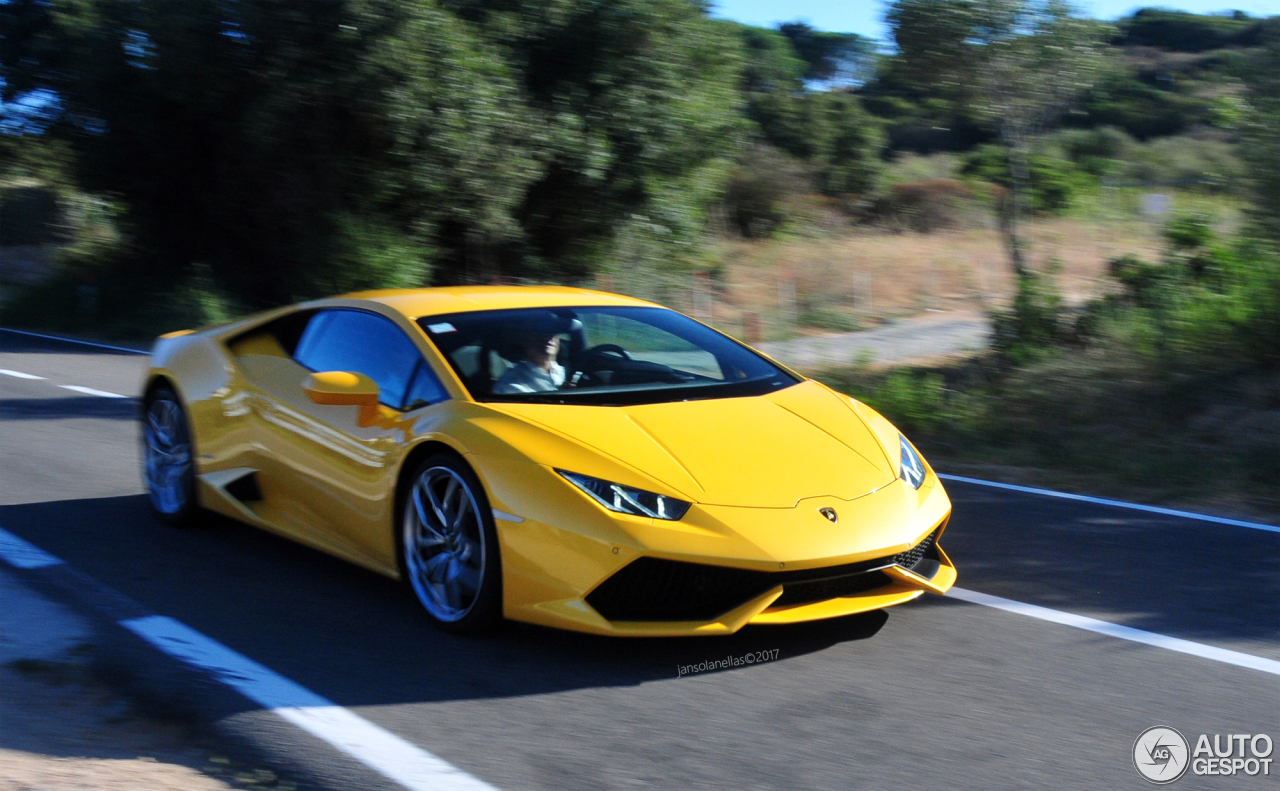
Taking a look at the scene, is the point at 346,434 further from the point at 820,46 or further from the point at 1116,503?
the point at 820,46

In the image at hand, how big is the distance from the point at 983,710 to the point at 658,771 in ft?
3.47

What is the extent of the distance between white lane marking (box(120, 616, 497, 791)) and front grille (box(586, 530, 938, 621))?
80 cm

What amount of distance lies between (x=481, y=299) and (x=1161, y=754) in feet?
10.6

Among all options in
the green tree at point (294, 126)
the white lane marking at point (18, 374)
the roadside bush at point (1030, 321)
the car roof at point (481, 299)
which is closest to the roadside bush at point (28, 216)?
the green tree at point (294, 126)

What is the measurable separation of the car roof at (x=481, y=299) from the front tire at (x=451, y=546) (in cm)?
90

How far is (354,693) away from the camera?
3.76m

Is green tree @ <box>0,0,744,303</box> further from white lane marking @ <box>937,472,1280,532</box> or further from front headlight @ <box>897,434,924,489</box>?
front headlight @ <box>897,434,924,489</box>

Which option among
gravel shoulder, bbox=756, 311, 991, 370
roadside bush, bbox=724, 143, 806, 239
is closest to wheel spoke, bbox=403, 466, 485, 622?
gravel shoulder, bbox=756, 311, 991, 370

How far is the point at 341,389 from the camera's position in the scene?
464 centimetres

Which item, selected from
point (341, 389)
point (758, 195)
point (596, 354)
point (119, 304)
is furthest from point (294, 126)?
point (758, 195)

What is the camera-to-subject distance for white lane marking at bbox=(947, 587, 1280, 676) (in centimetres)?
404

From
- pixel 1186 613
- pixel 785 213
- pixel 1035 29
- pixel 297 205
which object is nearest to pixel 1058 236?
pixel 785 213

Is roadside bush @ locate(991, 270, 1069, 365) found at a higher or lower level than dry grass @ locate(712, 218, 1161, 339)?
higher

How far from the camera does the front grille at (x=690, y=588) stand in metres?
3.79
